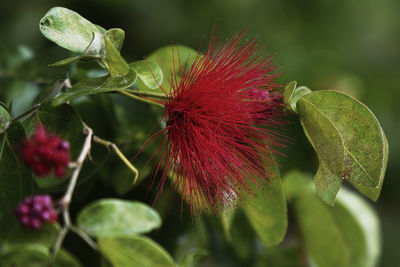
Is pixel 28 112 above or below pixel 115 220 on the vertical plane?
above

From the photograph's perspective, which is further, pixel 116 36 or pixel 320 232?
pixel 320 232

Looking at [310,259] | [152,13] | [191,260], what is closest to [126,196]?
[191,260]

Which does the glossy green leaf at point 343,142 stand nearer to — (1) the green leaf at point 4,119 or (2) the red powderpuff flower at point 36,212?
(2) the red powderpuff flower at point 36,212

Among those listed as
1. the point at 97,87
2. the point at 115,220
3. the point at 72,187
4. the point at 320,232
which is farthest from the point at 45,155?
the point at 320,232

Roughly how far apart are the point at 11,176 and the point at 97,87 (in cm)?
30

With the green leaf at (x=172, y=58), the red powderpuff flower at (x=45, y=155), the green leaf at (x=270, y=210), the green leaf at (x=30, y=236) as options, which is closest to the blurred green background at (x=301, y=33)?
the green leaf at (x=172, y=58)

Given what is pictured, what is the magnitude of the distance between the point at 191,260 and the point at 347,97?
2.27 feet

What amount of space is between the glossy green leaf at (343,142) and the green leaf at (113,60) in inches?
17.0

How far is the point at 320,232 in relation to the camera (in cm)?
192

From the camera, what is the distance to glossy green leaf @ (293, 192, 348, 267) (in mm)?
1873

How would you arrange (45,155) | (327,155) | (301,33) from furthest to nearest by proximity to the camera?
(301,33) < (327,155) < (45,155)

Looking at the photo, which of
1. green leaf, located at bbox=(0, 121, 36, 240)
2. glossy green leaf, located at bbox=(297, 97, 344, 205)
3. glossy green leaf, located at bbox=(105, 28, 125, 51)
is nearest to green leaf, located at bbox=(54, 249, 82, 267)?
green leaf, located at bbox=(0, 121, 36, 240)

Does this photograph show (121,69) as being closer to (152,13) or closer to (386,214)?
(152,13)

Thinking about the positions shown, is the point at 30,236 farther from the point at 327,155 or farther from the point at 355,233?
the point at 355,233
